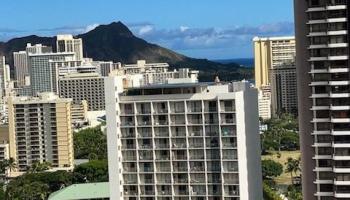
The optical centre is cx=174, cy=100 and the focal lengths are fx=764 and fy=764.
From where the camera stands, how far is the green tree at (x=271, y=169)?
1734 inches

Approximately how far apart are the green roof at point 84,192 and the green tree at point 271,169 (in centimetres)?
1365

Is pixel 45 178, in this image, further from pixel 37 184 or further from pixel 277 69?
pixel 277 69

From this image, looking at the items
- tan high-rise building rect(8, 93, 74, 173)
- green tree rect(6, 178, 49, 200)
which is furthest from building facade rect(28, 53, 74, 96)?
green tree rect(6, 178, 49, 200)

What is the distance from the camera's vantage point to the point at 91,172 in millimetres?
41469

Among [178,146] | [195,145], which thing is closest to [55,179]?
[178,146]

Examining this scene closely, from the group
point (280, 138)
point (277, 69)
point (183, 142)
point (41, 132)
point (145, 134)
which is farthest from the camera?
point (277, 69)

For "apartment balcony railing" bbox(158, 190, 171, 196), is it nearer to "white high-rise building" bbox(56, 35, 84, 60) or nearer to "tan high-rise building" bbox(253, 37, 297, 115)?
"tan high-rise building" bbox(253, 37, 297, 115)

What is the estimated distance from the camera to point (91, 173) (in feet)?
136

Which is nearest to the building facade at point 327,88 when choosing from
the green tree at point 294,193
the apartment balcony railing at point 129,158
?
the apartment balcony railing at point 129,158

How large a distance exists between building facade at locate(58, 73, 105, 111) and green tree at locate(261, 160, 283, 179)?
38.7 meters

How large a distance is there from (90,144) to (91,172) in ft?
46.6

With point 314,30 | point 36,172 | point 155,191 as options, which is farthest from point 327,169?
point 36,172

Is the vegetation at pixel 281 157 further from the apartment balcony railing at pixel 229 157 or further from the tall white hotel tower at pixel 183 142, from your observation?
the apartment balcony railing at pixel 229 157

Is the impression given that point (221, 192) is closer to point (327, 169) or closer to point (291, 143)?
point (327, 169)
